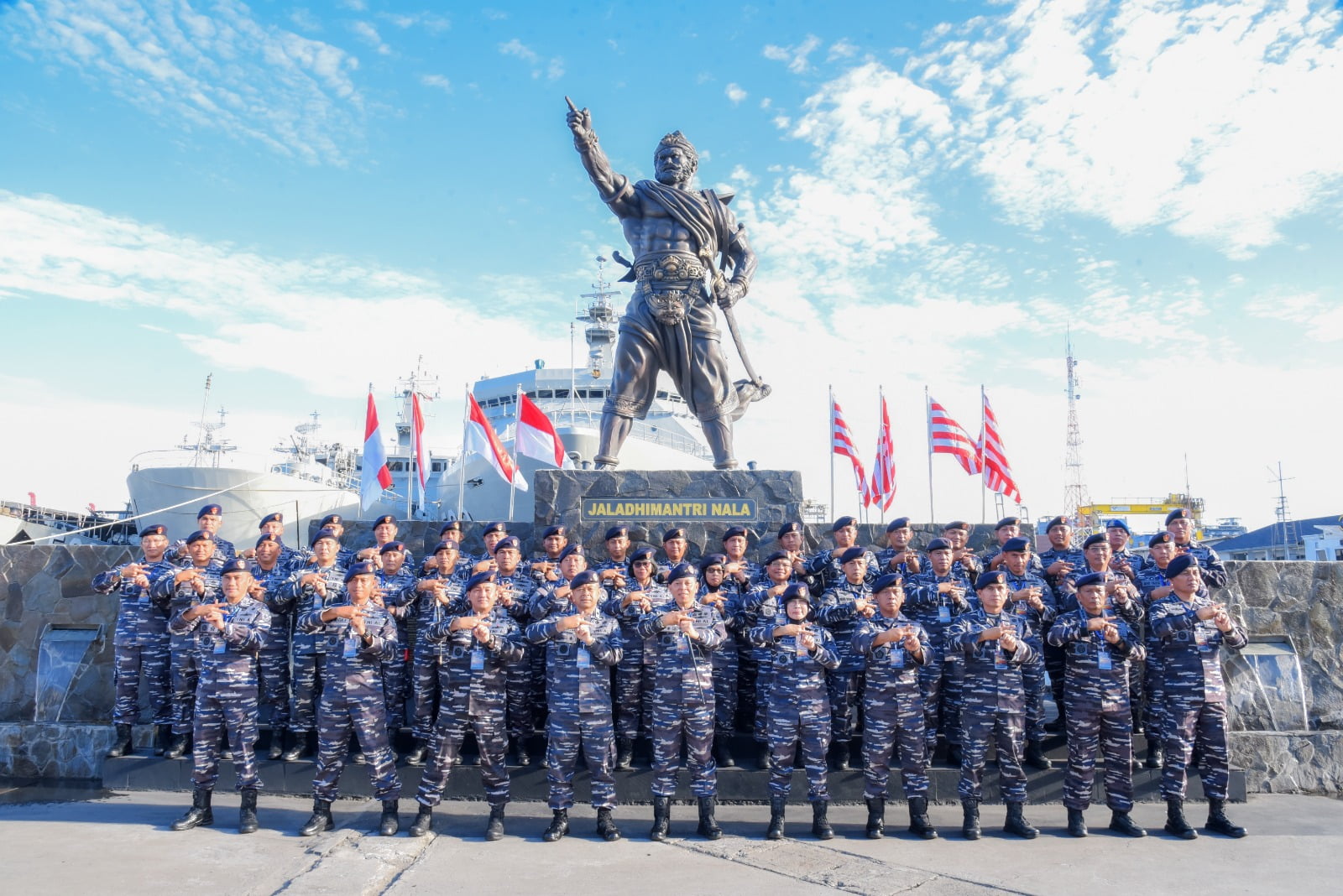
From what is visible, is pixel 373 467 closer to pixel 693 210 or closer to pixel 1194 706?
pixel 693 210

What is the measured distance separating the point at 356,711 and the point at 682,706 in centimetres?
211

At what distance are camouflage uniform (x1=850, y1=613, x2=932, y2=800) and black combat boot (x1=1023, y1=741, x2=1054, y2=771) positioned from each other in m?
1.26

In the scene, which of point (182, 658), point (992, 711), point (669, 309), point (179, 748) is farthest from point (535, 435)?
point (992, 711)

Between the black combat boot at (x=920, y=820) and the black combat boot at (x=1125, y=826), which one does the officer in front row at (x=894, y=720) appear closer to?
the black combat boot at (x=920, y=820)

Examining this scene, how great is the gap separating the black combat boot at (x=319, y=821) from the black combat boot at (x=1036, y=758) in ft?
16.1

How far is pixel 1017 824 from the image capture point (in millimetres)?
5262

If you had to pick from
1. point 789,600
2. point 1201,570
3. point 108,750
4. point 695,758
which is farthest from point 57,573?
point 1201,570

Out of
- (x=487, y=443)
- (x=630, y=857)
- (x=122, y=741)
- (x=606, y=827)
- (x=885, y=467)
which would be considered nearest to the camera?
(x=630, y=857)

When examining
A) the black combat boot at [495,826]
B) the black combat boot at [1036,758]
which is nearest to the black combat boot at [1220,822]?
the black combat boot at [1036,758]

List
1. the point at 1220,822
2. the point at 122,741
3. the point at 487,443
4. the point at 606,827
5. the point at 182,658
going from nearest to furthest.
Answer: the point at 606,827 → the point at 1220,822 → the point at 182,658 → the point at 122,741 → the point at 487,443

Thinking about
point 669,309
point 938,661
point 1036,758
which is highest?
point 669,309

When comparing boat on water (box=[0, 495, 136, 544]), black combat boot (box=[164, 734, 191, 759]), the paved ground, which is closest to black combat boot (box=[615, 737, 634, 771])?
the paved ground

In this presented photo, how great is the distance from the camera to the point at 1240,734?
265 inches

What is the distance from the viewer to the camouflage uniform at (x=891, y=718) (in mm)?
5250
